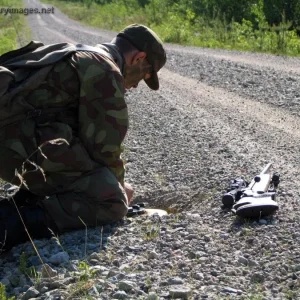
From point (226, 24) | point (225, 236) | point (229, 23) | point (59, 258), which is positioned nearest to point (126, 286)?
point (59, 258)

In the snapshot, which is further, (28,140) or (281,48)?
(281,48)

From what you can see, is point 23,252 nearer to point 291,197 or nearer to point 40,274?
point 40,274

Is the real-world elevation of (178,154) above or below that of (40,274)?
below

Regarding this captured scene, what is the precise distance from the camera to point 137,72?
4.79 m

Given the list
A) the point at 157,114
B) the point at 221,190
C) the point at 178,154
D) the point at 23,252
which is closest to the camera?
the point at 23,252

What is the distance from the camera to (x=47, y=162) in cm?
436

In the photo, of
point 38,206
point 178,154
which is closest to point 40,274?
point 38,206

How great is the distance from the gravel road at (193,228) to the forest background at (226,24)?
692cm

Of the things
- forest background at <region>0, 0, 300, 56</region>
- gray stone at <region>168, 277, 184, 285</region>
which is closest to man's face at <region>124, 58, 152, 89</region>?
gray stone at <region>168, 277, 184, 285</region>

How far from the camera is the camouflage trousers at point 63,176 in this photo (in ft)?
14.3

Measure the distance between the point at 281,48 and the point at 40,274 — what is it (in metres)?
14.6

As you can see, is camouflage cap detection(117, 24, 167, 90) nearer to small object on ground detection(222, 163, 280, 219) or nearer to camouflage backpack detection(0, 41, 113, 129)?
camouflage backpack detection(0, 41, 113, 129)

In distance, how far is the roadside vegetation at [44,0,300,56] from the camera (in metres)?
18.8

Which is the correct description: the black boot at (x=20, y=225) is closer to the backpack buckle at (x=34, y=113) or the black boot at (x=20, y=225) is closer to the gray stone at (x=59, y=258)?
the gray stone at (x=59, y=258)
